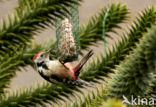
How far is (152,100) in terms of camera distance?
0.84 m

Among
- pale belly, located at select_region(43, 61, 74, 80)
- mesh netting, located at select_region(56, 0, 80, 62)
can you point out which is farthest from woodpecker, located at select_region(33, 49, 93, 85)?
mesh netting, located at select_region(56, 0, 80, 62)

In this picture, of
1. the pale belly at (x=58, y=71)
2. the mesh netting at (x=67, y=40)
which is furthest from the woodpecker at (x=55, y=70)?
the mesh netting at (x=67, y=40)

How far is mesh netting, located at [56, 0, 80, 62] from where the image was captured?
1.65m

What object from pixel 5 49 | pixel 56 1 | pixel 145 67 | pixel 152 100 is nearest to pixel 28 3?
pixel 56 1

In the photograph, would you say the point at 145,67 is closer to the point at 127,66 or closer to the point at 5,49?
the point at 127,66

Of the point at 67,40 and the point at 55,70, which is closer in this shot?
the point at 55,70

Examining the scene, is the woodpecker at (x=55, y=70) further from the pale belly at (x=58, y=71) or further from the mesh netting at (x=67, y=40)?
the mesh netting at (x=67, y=40)

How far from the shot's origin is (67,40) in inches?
65.3

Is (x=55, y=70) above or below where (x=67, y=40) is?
below

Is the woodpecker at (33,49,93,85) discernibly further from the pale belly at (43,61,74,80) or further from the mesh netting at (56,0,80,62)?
the mesh netting at (56,0,80,62)

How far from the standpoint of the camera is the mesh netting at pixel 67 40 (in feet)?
5.42

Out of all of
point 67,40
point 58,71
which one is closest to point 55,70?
point 58,71

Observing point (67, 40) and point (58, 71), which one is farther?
point (67, 40)

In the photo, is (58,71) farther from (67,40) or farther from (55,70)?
(67,40)
